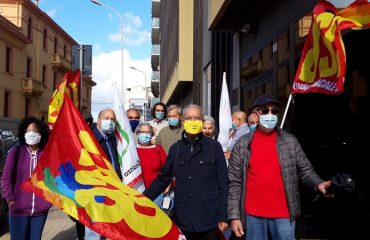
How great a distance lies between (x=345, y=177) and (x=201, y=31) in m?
16.9

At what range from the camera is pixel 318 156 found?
783 centimetres

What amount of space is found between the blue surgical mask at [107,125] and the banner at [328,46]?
7.18 feet

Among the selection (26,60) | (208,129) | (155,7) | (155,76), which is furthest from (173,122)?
(155,76)

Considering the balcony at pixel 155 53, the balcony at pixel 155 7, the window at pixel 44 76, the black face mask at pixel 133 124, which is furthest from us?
the balcony at pixel 155 53

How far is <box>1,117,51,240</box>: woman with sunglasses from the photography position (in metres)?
5.27

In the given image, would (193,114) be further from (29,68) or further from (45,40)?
(45,40)

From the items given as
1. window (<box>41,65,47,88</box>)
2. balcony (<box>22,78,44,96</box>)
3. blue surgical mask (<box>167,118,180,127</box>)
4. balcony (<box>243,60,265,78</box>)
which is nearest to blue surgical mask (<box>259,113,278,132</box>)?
blue surgical mask (<box>167,118,180,127</box>)

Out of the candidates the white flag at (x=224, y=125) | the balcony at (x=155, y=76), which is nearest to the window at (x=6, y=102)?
the balcony at (x=155, y=76)

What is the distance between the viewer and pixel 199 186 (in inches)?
174

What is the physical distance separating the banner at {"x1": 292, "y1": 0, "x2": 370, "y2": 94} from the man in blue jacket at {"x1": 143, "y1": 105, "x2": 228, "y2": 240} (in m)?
1.30

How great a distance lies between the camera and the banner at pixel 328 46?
4.68m

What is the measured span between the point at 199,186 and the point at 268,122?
805 mm

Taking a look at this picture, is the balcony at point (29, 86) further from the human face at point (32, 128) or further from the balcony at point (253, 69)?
the human face at point (32, 128)

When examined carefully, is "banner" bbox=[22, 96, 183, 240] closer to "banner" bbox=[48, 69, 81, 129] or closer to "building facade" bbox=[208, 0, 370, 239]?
"building facade" bbox=[208, 0, 370, 239]
